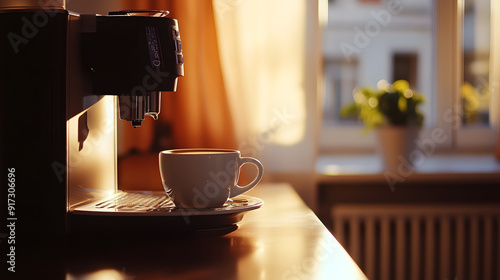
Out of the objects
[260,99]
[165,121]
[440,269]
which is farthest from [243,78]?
[440,269]

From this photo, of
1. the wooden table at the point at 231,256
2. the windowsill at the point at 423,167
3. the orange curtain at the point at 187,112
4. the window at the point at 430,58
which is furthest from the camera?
the window at the point at 430,58

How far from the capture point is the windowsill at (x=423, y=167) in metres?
1.85

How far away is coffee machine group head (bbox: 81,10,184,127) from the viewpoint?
36.1 inches

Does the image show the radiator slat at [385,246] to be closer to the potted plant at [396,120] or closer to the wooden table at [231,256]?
the potted plant at [396,120]

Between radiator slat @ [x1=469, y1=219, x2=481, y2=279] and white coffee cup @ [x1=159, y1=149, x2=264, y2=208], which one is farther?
radiator slat @ [x1=469, y1=219, x2=481, y2=279]

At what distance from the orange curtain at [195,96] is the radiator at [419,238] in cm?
49

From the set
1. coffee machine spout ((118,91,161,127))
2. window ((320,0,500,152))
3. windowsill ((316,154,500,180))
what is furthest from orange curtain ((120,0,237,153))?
coffee machine spout ((118,91,161,127))

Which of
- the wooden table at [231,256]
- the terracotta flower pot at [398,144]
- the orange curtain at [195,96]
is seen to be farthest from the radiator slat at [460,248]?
the wooden table at [231,256]

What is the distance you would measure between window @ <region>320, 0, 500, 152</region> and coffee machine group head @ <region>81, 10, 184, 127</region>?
1.33 metres

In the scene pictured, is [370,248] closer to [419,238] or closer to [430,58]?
[419,238]

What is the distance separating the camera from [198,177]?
919mm

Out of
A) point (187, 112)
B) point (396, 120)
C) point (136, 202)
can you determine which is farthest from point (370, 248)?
point (136, 202)

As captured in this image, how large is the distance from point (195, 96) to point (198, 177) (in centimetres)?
83

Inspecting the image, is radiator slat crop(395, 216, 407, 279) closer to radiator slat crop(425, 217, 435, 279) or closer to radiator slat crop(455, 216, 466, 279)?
radiator slat crop(425, 217, 435, 279)
